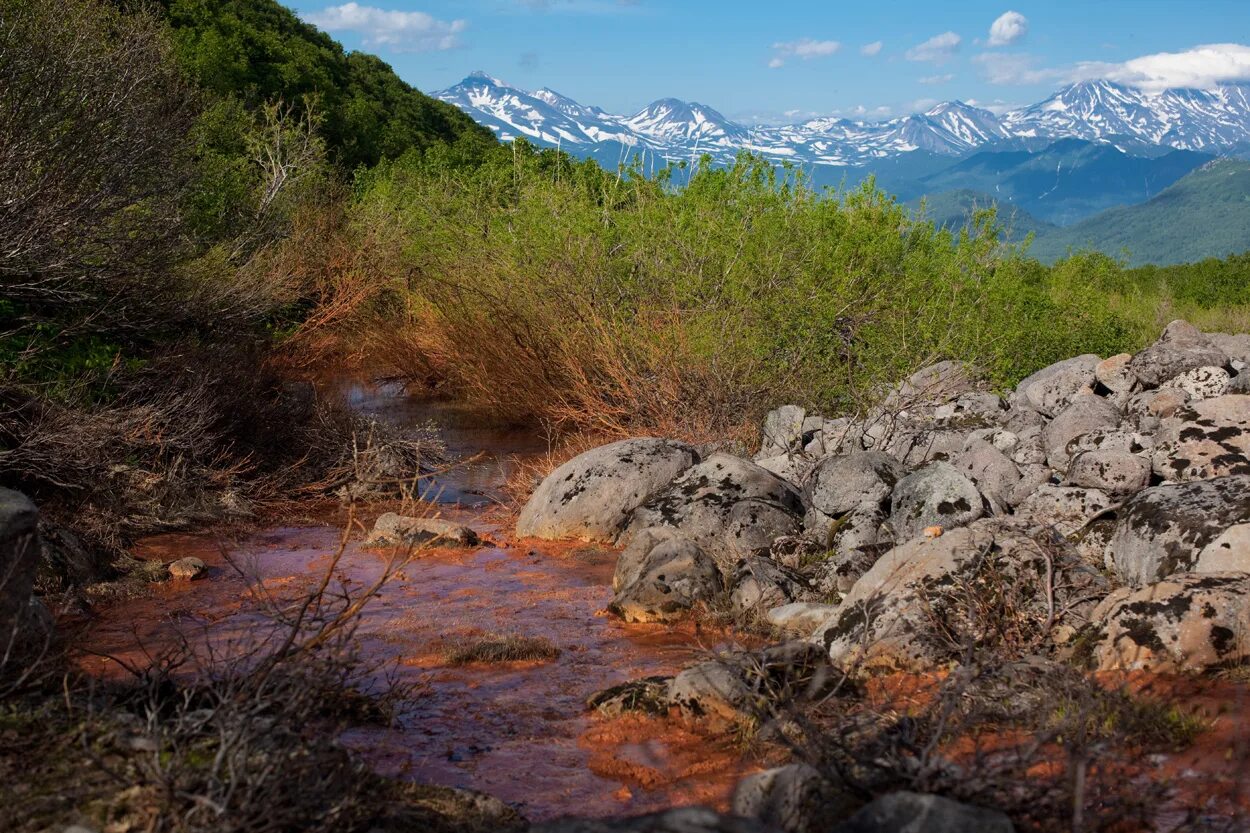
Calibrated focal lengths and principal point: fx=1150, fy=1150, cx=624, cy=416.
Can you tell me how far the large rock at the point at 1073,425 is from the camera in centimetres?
980

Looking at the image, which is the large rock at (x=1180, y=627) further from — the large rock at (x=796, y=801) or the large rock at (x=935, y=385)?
the large rock at (x=935, y=385)

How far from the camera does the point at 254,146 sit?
24.1m

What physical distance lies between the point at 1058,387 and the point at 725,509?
4011mm

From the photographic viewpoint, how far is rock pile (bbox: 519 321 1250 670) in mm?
6535

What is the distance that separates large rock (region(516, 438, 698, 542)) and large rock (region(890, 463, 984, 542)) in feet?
8.51

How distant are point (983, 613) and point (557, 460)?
742 cm

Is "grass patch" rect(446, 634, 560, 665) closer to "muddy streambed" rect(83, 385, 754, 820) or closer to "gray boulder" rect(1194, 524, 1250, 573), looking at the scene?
"muddy streambed" rect(83, 385, 754, 820)

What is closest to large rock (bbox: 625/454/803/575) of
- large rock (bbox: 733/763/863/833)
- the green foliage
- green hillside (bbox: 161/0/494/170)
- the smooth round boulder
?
the smooth round boulder

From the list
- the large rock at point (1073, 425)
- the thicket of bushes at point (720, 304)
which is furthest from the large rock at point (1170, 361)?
the thicket of bushes at point (720, 304)

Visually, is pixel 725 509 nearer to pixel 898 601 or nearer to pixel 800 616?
pixel 800 616

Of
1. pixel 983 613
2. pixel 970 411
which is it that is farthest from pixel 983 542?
pixel 970 411

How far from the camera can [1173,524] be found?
7168 mm

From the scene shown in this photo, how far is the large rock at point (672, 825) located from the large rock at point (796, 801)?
1.96ft

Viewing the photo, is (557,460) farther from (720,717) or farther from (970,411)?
(720,717)
